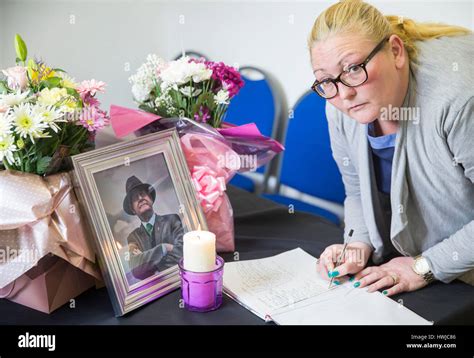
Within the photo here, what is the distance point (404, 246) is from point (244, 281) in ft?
1.30

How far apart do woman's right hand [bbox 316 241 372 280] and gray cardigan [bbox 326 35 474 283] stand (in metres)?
0.04

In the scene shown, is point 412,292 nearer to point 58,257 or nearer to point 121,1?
point 58,257

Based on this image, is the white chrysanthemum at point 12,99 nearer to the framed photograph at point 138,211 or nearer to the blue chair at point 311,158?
the framed photograph at point 138,211

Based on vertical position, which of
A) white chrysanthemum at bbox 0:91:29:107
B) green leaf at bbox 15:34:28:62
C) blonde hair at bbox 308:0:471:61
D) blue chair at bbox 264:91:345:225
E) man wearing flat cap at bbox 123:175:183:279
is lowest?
blue chair at bbox 264:91:345:225

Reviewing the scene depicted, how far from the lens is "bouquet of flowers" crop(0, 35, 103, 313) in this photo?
848mm

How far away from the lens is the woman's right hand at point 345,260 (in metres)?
1.05

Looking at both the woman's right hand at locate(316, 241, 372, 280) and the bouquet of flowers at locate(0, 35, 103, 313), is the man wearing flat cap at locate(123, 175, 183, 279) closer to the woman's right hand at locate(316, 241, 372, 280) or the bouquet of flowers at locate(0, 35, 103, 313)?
the bouquet of flowers at locate(0, 35, 103, 313)

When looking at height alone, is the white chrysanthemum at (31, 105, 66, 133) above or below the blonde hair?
below

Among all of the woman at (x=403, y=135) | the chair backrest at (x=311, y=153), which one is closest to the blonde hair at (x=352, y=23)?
the woman at (x=403, y=135)

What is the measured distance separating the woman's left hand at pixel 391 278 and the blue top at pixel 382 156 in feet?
0.73

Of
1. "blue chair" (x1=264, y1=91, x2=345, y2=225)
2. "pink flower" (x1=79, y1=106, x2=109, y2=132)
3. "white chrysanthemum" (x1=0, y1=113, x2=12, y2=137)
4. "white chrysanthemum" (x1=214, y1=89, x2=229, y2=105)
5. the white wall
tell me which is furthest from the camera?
the white wall

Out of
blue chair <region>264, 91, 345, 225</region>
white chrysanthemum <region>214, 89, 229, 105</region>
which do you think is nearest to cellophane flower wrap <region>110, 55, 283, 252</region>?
white chrysanthemum <region>214, 89, 229, 105</region>

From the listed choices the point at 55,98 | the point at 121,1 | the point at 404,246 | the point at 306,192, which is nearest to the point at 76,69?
the point at 121,1

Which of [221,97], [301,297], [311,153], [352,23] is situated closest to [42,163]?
[221,97]
